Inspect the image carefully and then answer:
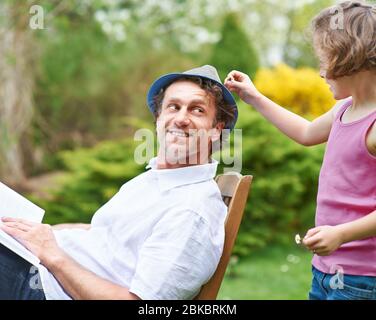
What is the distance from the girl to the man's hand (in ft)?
2.56

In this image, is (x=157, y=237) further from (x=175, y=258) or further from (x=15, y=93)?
(x=15, y=93)

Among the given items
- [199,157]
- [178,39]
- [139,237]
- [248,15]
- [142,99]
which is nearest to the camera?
[139,237]

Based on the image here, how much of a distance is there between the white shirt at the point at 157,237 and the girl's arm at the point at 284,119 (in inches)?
11.2

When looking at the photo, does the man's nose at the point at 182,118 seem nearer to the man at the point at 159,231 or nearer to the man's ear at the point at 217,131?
the man at the point at 159,231

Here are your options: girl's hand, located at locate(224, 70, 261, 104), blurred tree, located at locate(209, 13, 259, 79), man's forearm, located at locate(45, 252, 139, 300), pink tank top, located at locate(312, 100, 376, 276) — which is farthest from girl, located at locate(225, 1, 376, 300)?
blurred tree, located at locate(209, 13, 259, 79)

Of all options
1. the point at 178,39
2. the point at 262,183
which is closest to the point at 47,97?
the point at 178,39

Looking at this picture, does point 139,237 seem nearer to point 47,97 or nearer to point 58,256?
point 58,256

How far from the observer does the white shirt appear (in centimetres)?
183

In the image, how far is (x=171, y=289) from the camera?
1.83 meters

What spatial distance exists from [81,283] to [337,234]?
2.44ft

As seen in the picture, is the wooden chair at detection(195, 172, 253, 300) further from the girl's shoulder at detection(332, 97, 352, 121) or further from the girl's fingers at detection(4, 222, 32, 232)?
the girl's fingers at detection(4, 222, 32, 232)

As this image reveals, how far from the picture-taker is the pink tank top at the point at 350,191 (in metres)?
1.82

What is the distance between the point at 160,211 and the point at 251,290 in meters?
3.08

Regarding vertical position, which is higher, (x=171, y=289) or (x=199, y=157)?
(x=199, y=157)
